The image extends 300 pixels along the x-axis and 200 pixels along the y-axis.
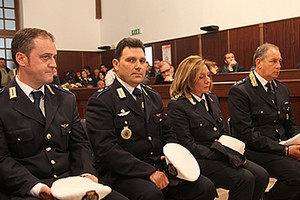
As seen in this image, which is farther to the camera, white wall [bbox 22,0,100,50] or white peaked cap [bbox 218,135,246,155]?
white wall [bbox 22,0,100,50]

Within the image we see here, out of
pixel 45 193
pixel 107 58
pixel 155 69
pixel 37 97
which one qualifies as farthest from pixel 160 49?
pixel 45 193

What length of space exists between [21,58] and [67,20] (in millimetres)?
11503

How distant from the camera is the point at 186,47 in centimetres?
1077

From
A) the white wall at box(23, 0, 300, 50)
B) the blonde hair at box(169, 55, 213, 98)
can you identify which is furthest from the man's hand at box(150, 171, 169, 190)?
the white wall at box(23, 0, 300, 50)

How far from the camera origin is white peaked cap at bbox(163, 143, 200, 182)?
211 centimetres

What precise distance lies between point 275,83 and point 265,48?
33 cm

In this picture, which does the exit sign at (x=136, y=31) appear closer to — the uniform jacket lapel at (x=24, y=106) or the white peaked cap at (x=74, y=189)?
the uniform jacket lapel at (x=24, y=106)

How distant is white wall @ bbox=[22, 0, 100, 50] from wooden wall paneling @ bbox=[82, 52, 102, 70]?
213mm

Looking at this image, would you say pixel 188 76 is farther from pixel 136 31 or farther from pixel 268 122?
pixel 136 31

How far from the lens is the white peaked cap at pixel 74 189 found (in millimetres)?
1692

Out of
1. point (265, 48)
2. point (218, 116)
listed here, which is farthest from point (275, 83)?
point (218, 116)

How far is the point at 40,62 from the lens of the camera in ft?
6.62

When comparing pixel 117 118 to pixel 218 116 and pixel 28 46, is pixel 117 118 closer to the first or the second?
pixel 28 46

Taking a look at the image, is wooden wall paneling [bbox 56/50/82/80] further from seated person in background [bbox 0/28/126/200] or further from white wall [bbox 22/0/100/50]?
seated person in background [bbox 0/28/126/200]
